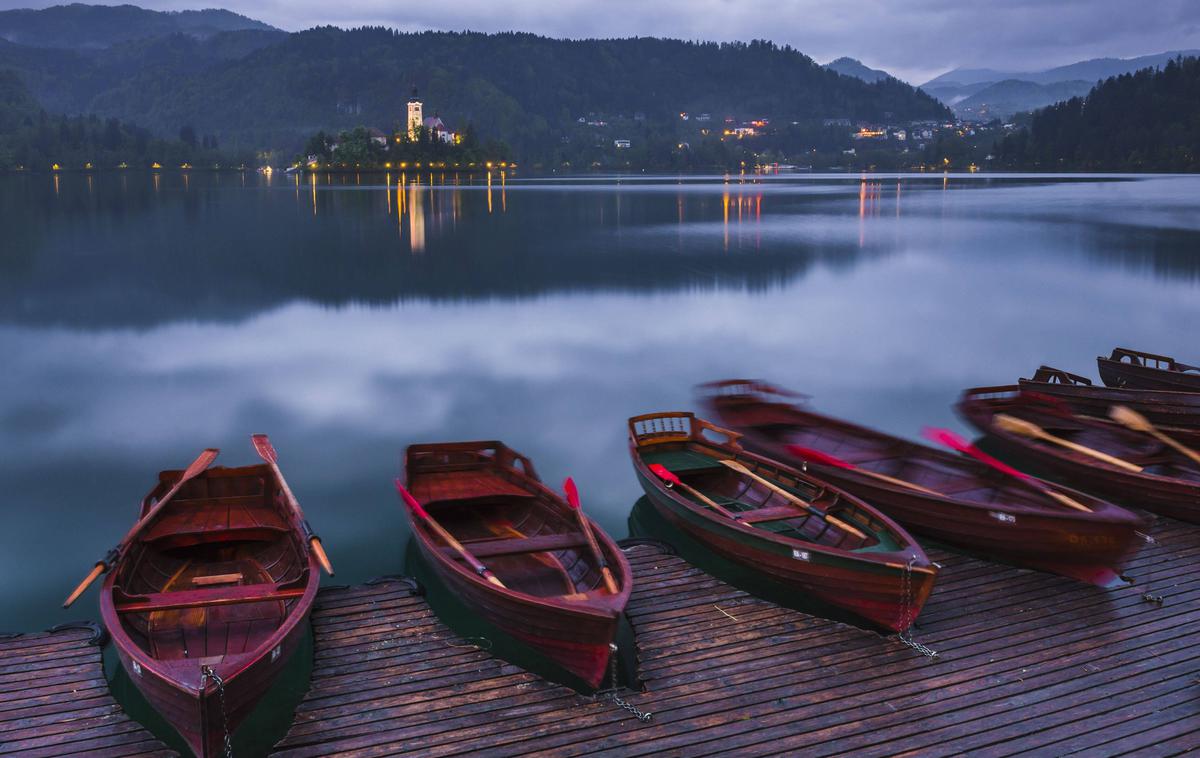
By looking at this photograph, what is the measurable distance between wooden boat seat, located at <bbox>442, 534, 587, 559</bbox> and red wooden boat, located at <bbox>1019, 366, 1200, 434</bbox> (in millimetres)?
10678

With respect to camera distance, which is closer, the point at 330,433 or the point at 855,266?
the point at 330,433

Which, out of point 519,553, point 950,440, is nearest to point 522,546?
point 519,553

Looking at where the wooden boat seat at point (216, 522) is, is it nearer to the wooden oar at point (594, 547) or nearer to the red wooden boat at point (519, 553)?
the red wooden boat at point (519, 553)

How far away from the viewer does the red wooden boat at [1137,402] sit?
15.6 metres

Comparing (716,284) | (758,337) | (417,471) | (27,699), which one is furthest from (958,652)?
(716,284)

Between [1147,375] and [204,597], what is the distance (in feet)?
62.3

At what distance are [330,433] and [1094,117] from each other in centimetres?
20735

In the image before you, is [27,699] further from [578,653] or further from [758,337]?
[758,337]

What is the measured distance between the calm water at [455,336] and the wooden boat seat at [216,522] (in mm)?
1742

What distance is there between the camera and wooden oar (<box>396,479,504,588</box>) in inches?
375

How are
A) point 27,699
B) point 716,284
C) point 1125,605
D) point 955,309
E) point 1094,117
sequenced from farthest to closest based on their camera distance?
1. point 1094,117
2. point 716,284
3. point 955,309
4. point 1125,605
5. point 27,699

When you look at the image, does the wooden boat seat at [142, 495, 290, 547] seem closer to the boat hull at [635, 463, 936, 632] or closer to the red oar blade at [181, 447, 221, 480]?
the red oar blade at [181, 447, 221, 480]

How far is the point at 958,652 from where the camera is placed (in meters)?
9.55

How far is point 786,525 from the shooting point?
1186 cm
